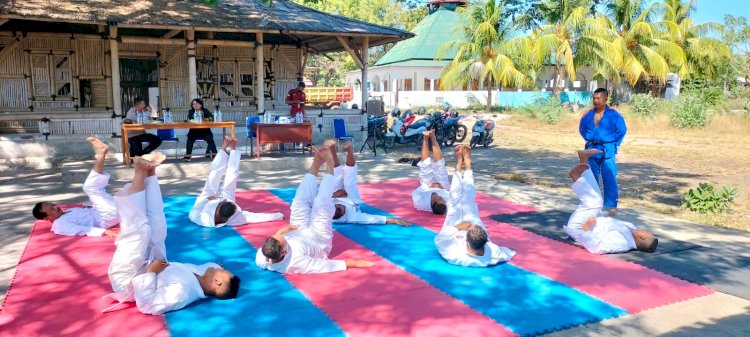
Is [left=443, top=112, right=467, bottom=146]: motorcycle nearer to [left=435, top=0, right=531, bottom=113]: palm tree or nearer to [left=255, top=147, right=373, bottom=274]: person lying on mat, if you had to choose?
[left=255, top=147, right=373, bottom=274]: person lying on mat

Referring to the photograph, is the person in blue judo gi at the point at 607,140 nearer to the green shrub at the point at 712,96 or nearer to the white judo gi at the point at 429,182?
the white judo gi at the point at 429,182

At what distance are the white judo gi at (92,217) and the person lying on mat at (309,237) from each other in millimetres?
2026

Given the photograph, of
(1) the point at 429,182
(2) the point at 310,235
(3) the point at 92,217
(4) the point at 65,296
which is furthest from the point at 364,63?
(4) the point at 65,296

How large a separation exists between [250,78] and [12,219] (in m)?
10.2

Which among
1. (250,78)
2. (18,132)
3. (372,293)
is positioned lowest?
(372,293)

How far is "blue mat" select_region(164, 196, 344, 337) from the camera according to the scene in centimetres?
391

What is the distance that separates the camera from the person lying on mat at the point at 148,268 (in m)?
4.07

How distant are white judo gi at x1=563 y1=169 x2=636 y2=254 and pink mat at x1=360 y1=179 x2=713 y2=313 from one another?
118mm

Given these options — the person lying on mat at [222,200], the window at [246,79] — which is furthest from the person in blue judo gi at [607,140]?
the window at [246,79]

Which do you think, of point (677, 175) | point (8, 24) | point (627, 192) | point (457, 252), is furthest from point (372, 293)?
point (8, 24)

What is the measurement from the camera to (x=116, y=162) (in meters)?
10.9

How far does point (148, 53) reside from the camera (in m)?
15.0

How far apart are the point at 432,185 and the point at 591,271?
2.83m

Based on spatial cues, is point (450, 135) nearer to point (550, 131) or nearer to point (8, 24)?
point (550, 131)
